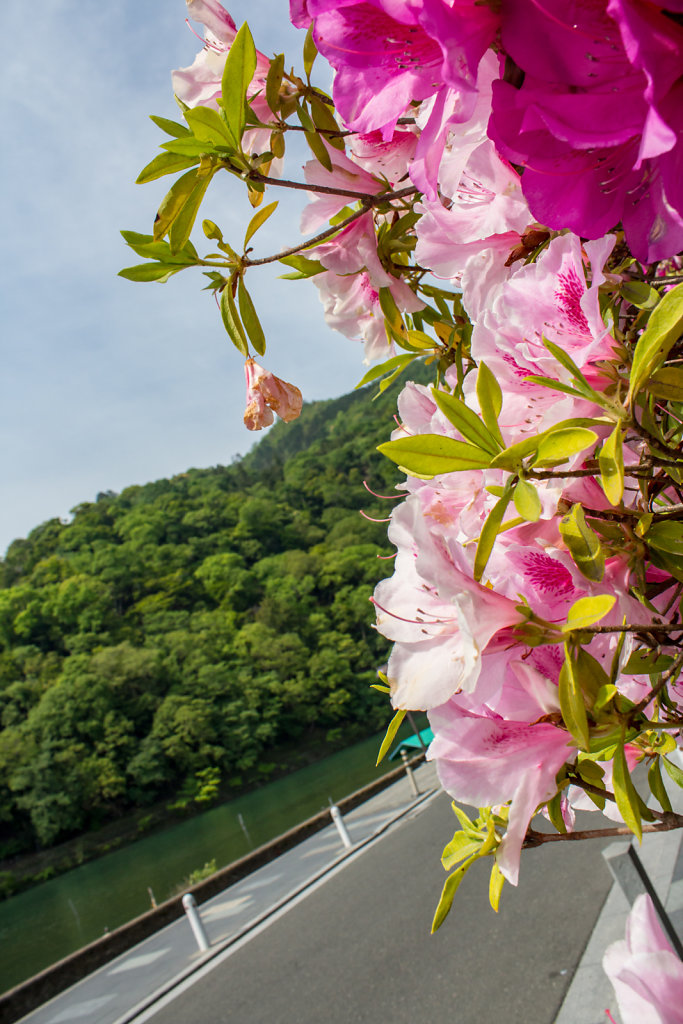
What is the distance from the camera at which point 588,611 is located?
0.37 meters

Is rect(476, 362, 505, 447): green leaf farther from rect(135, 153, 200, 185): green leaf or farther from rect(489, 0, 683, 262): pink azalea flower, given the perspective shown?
rect(135, 153, 200, 185): green leaf

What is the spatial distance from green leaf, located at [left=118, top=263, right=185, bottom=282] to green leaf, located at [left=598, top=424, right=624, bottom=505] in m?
0.48

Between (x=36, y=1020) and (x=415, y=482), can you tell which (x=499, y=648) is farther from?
(x=36, y=1020)

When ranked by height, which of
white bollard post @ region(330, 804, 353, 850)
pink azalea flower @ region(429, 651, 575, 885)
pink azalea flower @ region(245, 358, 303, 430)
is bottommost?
white bollard post @ region(330, 804, 353, 850)

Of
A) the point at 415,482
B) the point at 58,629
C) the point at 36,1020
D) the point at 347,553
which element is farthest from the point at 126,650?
the point at 415,482

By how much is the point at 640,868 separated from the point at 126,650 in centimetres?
3332

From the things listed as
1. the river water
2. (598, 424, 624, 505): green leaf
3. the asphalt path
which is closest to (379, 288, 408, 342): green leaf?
(598, 424, 624, 505): green leaf

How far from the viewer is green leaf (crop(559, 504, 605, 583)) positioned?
0.39 m

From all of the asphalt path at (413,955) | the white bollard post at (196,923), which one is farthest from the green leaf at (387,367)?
the white bollard post at (196,923)

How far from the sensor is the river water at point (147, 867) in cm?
1576

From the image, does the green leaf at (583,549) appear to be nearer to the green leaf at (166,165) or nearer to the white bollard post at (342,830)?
the green leaf at (166,165)

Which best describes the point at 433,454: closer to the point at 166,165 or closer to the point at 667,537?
the point at 667,537

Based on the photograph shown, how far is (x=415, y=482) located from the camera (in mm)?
558

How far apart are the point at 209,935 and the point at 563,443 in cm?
768
